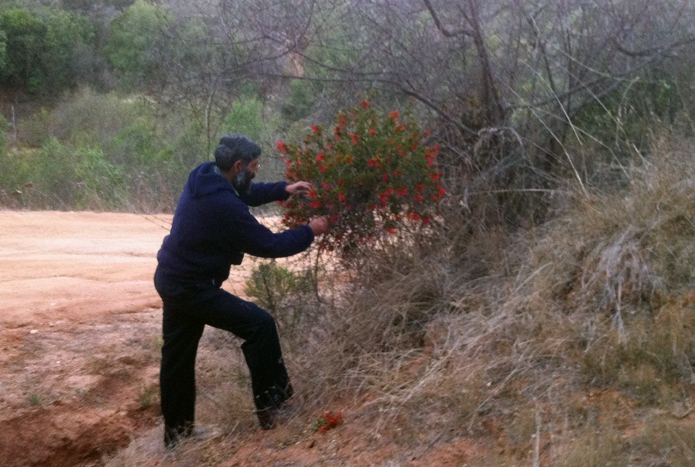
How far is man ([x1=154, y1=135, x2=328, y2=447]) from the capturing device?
4.64 meters

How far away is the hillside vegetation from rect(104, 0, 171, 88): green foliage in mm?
114

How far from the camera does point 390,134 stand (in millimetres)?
5652

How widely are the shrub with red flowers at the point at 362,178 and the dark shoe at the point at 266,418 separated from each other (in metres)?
1.33

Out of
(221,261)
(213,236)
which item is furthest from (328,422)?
(213,236)

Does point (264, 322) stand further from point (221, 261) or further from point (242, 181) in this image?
point (242, 181)

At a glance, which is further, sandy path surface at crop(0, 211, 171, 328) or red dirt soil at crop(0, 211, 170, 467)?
sandy path surface at crop(0, 211, 171, 328)

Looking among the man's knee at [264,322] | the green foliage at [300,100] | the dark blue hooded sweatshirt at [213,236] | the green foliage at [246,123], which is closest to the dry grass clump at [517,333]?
the man's knee at [264,322]

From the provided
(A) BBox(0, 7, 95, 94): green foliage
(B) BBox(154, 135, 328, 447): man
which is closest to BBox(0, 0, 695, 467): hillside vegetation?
(B) BBox(154, 135, 328, 447): man

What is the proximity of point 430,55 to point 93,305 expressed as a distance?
13.3ft

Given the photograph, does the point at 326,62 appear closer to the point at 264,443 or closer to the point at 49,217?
the point at 264,443

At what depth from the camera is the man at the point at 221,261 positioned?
4.64 metres

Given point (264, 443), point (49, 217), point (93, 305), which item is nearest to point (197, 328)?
point (264, 443)

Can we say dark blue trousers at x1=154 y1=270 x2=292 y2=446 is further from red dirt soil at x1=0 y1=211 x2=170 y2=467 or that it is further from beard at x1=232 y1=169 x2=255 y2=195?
red dirt soil at x1=0 y1=211 x2=170 y2=467

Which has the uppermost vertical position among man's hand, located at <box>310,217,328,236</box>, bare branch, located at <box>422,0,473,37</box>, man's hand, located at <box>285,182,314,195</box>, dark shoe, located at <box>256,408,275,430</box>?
bare branch, located at <box>422,0,473,37</box>
